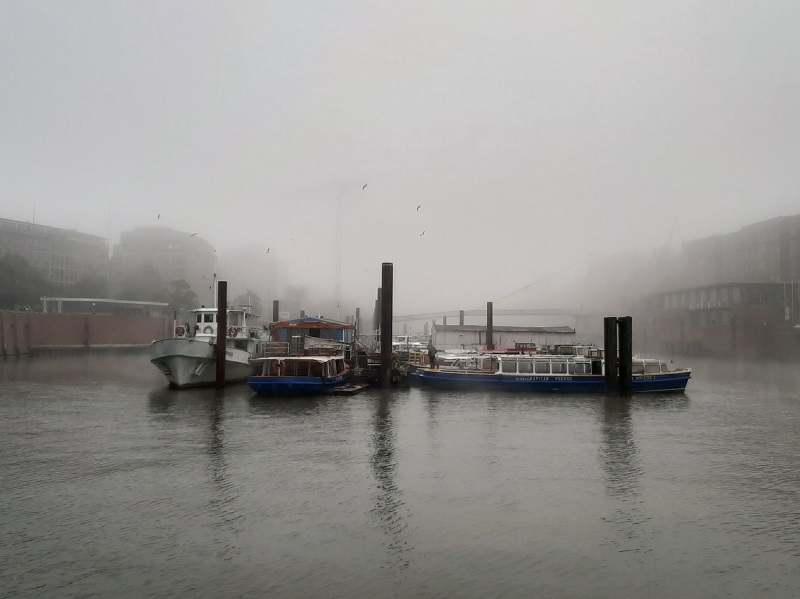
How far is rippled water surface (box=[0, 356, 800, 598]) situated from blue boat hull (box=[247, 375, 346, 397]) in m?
5.37

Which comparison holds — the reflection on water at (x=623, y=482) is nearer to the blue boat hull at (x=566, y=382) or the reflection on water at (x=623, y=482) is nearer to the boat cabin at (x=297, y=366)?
the blue boat hull at (x=566, y=382)

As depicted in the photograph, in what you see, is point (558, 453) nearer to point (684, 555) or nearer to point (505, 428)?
point (505, 428)

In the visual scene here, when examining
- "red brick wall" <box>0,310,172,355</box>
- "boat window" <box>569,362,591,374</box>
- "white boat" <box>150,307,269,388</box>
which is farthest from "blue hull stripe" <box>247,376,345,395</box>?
"red brick wall" <box>0,310,172,355</box>

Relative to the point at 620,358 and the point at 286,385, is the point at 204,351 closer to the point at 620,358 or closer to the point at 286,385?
the point at 286,385

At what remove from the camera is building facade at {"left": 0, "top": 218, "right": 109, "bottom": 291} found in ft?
463

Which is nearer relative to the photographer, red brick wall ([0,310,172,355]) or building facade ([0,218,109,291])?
red brick wall ([0,310,172,355])

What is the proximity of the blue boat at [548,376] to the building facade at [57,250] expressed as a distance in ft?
411

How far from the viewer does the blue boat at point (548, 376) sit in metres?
41.1

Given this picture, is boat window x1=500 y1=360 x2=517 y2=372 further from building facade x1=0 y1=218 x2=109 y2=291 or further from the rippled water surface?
building facade x1=0 y1=218 x2=109 y2=291

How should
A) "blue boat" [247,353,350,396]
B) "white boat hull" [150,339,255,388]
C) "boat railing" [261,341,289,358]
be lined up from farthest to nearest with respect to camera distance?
"boat railing" [261,341,289,358], "white boat hull" [150,339,255,388], "blue boat" [247,353,350,396]

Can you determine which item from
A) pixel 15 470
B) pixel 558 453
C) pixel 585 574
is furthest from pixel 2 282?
pixel 585 574

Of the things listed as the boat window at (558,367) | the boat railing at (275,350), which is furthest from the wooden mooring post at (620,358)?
the boat railing at (275,350)

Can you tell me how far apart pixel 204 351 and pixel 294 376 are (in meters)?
7.50

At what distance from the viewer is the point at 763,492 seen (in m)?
17.8
